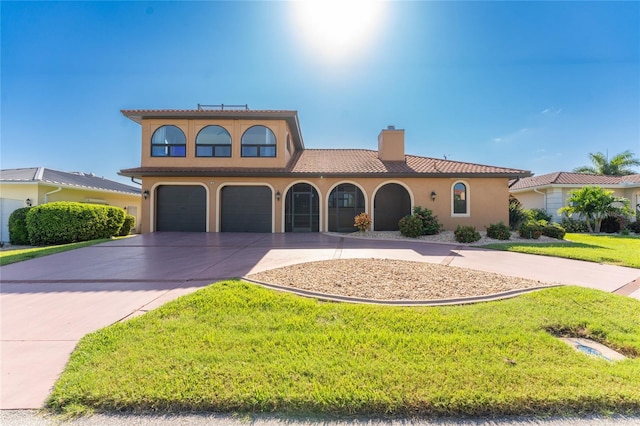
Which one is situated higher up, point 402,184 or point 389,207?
point 402,184

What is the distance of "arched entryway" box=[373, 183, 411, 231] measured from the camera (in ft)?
47.5

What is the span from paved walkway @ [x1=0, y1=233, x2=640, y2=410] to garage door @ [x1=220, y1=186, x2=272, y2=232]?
4.03 m

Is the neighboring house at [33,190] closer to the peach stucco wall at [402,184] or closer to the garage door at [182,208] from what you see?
the peach stucco wall at [402,184]

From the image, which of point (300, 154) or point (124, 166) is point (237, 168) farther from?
point (124, 166)

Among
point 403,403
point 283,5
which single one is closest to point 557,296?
point 403,403

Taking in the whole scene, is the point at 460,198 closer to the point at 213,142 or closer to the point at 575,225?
the point at 575,225

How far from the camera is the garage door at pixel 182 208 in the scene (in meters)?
14.2

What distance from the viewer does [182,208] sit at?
1422 centimetres

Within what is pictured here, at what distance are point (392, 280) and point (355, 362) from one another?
9.50 ft

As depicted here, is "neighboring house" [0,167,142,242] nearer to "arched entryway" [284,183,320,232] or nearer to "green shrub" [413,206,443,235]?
"arched entryway" [284,183,320,232]

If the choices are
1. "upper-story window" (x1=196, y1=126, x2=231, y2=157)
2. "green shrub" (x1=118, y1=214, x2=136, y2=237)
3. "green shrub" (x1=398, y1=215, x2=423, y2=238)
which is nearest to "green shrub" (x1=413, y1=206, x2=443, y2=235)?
"green shrub" (x1=398, y1=215, x2=423, y2=238)

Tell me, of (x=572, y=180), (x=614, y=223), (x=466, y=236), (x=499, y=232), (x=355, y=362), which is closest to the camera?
(x=355, y=362)

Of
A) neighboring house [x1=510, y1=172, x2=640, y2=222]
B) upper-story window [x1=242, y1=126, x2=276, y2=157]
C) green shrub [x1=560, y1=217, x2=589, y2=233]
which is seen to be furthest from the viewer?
neighboring house [x1=510, y1=172, x2=640, y2=222]

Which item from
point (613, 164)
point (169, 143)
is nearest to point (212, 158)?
point (169, 143)
